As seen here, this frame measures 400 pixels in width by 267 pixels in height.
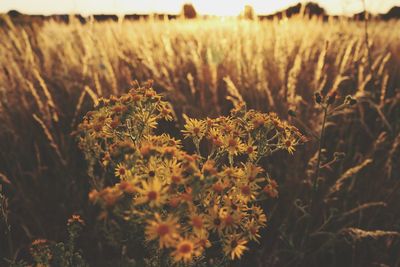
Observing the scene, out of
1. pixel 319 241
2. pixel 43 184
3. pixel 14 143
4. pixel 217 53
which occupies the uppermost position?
pixel 217 53

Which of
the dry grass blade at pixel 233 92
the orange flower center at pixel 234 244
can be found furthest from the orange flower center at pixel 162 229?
the dry grass blade at pixel 233 92

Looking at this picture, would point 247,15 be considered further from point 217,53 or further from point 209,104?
point 209,104

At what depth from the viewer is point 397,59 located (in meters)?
4.58

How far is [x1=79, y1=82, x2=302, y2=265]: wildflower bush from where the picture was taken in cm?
84

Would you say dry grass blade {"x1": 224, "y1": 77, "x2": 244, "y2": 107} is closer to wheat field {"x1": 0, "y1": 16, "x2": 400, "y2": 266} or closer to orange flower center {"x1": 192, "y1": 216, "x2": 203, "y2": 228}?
wheat field {"x1": 0, "y1": 16, "x2": 400, "y2": 266}

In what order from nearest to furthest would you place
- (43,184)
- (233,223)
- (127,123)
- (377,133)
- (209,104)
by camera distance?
(233,223) < (127,123) < (43,184) < (377,133) < (209,104)

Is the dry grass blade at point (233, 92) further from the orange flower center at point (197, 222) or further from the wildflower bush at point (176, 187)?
the orange flower center at point (197, 222)

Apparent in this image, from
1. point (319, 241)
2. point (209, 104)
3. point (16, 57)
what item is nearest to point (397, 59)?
point (209, 104)

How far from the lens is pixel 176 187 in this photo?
92cm

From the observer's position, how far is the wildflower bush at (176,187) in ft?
2.76

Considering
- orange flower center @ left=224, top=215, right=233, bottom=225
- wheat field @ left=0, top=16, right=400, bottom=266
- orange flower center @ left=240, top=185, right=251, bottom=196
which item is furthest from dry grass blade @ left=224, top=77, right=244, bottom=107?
orange flower center @ left=224, top=215, right=233, bottom=225

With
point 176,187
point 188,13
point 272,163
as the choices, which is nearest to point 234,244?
point 176,187

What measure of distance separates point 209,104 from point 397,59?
2807mm

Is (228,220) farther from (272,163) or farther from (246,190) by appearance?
(272,163)
